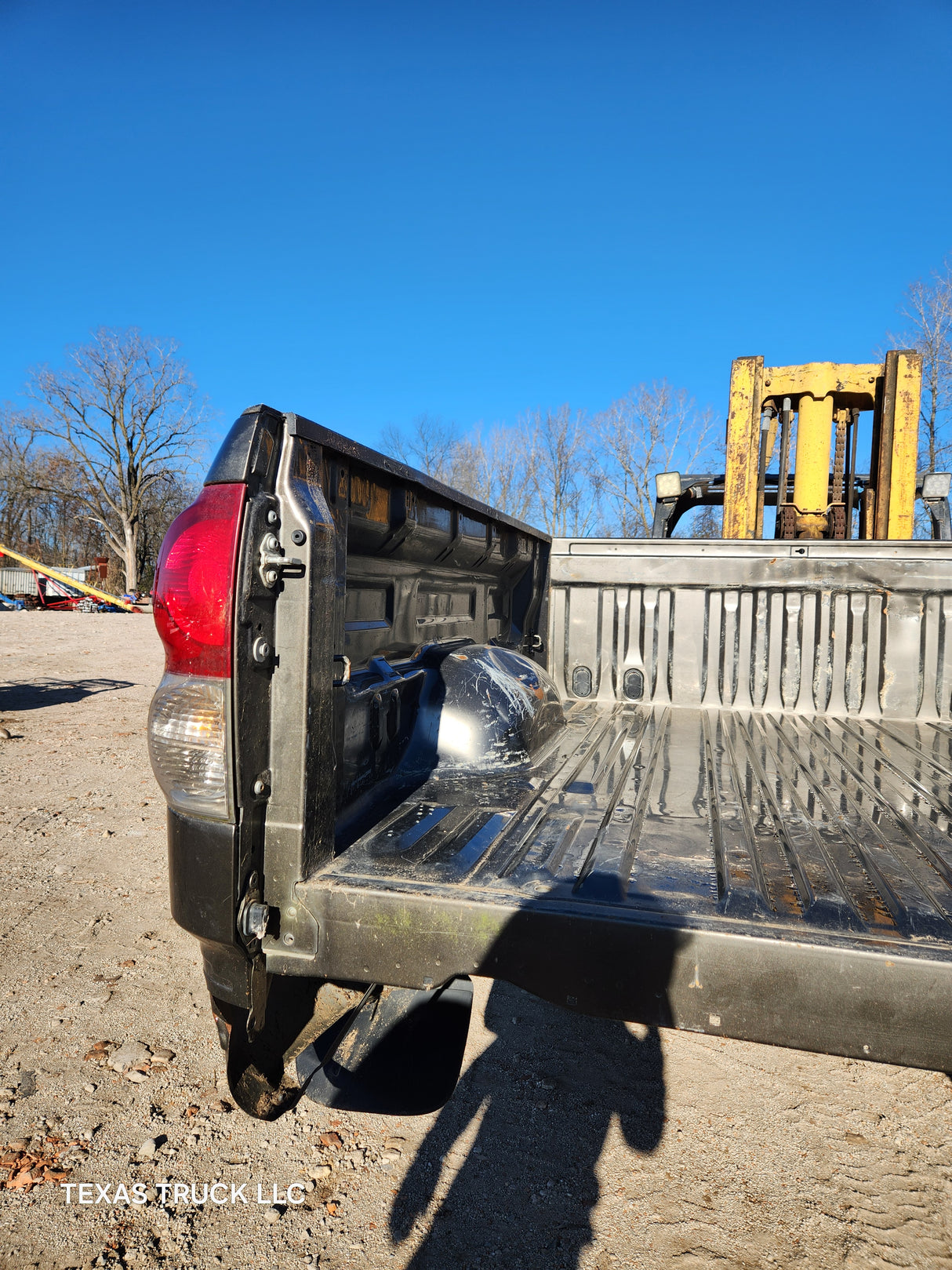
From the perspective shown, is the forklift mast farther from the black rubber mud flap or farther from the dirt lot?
the black rubber mud flap

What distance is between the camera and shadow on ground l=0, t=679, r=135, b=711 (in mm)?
8844

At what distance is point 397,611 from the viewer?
2.33 m

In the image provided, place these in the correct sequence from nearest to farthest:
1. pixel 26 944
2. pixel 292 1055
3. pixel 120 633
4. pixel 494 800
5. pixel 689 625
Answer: pixel 292 1055 < pixel 494 800 < pixel 26 944 < pixel 689 625 < pixel 120 633

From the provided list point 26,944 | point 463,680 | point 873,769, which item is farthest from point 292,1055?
point 26,944

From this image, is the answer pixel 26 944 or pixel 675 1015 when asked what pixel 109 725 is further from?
pixel 675 1015

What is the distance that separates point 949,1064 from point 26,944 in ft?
11.0

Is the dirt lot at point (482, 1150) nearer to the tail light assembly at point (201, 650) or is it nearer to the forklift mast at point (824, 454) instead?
the tail light assembly at point (201, 650)

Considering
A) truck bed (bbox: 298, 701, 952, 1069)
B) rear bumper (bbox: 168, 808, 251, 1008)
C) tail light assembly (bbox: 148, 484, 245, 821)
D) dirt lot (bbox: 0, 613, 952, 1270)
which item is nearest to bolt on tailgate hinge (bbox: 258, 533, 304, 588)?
tail light assembly (bbox: 148, 484, 245, 821)

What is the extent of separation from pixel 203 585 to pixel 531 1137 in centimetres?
183

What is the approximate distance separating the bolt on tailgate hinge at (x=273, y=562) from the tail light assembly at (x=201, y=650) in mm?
49

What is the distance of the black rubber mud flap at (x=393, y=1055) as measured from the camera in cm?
171

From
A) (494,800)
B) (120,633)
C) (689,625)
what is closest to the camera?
(494,800)

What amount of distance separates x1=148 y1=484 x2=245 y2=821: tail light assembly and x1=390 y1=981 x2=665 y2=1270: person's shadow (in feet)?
4.16

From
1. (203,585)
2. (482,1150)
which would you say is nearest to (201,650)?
(203,585)
